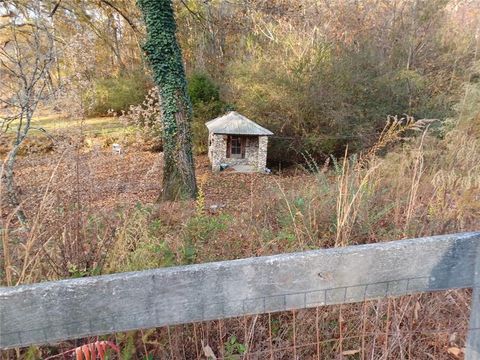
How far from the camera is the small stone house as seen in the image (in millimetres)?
12297

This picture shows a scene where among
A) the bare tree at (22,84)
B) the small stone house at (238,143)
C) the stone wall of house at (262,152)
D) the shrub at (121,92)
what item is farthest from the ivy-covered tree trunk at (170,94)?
the shrub at (121,92)

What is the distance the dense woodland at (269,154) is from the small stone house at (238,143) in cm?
75

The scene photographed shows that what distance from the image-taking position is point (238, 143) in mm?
13070

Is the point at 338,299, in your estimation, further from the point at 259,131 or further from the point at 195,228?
the point at 259,131

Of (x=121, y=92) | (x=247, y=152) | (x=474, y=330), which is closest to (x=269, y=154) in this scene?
(x=247, y=152)

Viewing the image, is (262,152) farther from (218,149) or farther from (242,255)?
(242,255)

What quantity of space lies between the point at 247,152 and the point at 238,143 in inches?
18.8

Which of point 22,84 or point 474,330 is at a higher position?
point 22,84

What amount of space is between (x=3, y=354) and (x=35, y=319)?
0.99 meters

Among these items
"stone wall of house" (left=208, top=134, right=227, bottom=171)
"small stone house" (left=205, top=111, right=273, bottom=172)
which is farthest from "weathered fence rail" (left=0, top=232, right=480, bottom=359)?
"stone wall of house" (left=208, top=134, right=227, bottom=171)

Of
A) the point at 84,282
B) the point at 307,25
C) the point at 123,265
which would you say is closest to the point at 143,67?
the point at 307,25

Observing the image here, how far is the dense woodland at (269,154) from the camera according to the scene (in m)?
1.96

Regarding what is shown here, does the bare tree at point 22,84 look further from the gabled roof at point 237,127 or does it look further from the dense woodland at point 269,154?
the gabled roof at point 237,127

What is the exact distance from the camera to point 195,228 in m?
3.64
